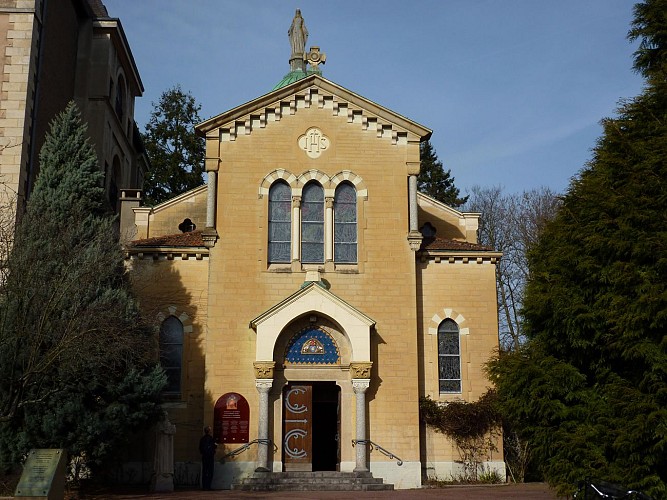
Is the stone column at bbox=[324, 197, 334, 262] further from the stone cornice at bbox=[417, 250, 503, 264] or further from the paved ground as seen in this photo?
the paved ground

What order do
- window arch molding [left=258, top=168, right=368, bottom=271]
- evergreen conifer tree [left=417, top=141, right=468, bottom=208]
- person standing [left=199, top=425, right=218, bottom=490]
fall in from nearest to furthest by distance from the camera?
person standing [left=199, top=425, right=218, bottom=490]
window arch molding [left=258, top=168, right=368, bottom=271]
evergreen conifer tree [left=417, top=141, right=468, bottom=208]

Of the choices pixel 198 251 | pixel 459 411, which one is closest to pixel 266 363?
pixel 198 251

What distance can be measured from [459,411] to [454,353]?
1963mm

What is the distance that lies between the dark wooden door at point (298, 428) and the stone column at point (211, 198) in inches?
225

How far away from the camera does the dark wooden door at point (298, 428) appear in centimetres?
2481

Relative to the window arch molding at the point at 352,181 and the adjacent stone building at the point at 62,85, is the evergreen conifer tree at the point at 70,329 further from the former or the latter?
the window arch molding at the point at 352,181

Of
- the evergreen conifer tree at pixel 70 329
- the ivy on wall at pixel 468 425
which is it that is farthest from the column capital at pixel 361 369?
the evergreen conifer tree at pixel 70 329

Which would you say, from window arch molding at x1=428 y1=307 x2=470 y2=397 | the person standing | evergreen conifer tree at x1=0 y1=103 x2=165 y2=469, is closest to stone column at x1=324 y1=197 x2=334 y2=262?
window arch molding at x1=428 y1=307 x2=470 y2=397

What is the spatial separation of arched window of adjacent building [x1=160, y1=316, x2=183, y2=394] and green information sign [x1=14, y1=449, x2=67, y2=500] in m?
7.42

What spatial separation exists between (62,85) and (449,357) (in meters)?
16.8

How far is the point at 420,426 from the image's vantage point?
2552 cm

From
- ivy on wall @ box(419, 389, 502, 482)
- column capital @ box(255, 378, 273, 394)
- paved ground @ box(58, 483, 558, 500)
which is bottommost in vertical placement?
paved ground @ box(58, 483, 558, 500)

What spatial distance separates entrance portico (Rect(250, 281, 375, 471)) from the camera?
80.6 ft

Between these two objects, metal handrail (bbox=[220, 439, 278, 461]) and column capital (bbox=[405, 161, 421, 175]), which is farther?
column capital (bbox=[405, 161, 421, 175])
